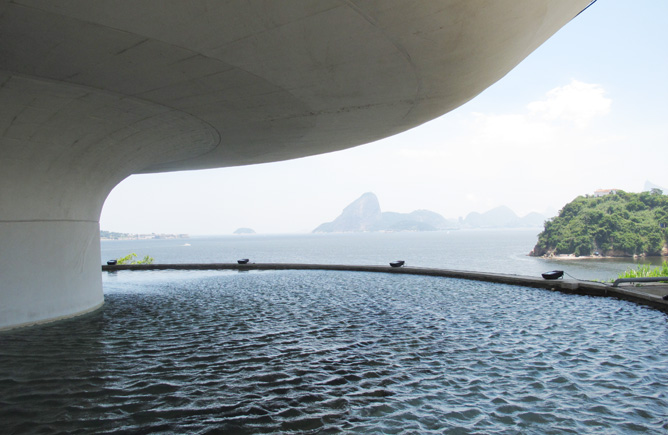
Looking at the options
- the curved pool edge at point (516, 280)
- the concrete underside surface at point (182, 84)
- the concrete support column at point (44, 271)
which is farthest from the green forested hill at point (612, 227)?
the concrete support column at point (44, 271)

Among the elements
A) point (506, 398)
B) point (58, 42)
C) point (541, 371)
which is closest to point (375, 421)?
point (506, 398)

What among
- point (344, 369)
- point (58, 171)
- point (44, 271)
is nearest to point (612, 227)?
point (344, 369)

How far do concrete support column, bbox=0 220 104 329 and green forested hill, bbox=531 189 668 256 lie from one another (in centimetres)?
10687

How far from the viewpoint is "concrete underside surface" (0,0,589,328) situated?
639 cm

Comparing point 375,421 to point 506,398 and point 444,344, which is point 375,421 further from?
point 444,344

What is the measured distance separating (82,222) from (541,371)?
42.7 feet

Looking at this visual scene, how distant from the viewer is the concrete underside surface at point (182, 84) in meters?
6.39

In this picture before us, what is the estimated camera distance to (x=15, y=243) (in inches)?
413

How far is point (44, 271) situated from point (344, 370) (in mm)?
8894

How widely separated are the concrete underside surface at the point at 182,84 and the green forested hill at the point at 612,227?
102 metres

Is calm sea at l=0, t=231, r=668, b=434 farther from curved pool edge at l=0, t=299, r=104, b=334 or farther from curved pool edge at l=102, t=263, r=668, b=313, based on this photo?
curved pool edge at l=102, t=263, r=668, b=313

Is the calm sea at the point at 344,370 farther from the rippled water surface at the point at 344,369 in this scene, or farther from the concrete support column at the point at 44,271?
the concrete support column at the point at 44,271

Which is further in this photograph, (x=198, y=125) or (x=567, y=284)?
(x=567, y=284)

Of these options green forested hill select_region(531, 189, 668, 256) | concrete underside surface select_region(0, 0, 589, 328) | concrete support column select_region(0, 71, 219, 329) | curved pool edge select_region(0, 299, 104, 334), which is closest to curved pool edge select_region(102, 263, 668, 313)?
concrete underside surface select_region(0, 0, 589, 328)
